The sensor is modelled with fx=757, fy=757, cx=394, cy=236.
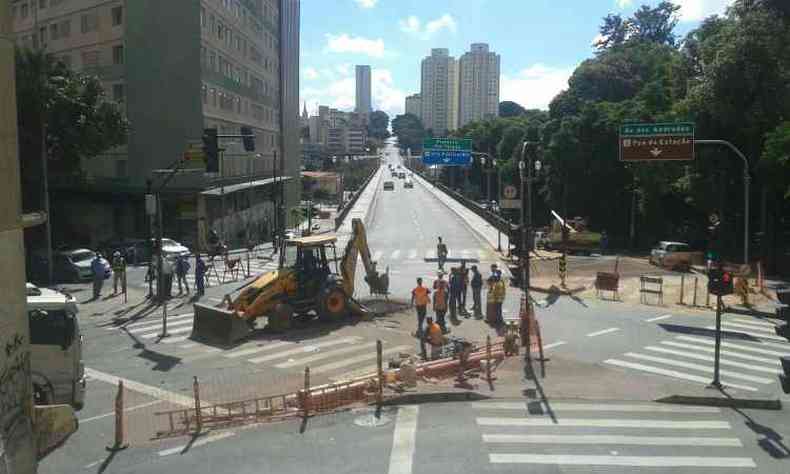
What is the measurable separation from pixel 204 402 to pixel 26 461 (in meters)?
8.91

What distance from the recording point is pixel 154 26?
50.9m

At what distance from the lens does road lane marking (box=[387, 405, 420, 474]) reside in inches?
460

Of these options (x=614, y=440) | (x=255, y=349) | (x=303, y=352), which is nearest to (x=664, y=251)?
(x=303, y=352)

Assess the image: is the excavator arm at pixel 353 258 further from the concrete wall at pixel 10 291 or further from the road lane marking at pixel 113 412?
the concrete wall at pixel 10 291

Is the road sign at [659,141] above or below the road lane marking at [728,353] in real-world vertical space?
above

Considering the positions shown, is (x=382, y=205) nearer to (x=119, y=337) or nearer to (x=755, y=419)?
(x=119, y=337)

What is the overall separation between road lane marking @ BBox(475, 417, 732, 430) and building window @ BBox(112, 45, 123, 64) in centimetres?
4526

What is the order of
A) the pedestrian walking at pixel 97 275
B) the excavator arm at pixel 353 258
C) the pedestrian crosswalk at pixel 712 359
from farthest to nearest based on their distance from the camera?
the pedestrian walking at pixel 97 275
the excavator arm at pixel 353 258
the pedestrian crosswalk at pixel 712 359

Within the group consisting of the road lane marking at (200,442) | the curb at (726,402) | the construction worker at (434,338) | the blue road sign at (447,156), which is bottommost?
the road lane marking at (200,442)

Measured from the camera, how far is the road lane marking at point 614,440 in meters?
12.8

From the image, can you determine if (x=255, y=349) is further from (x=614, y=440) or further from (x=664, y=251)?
(x=664, y=251)

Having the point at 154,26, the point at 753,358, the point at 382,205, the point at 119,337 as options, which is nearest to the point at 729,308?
the point at 753,358

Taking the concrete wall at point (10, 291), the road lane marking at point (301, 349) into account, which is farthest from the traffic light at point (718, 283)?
the concrete wall at point (10, 291)

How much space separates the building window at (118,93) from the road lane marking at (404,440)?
43243 mm
